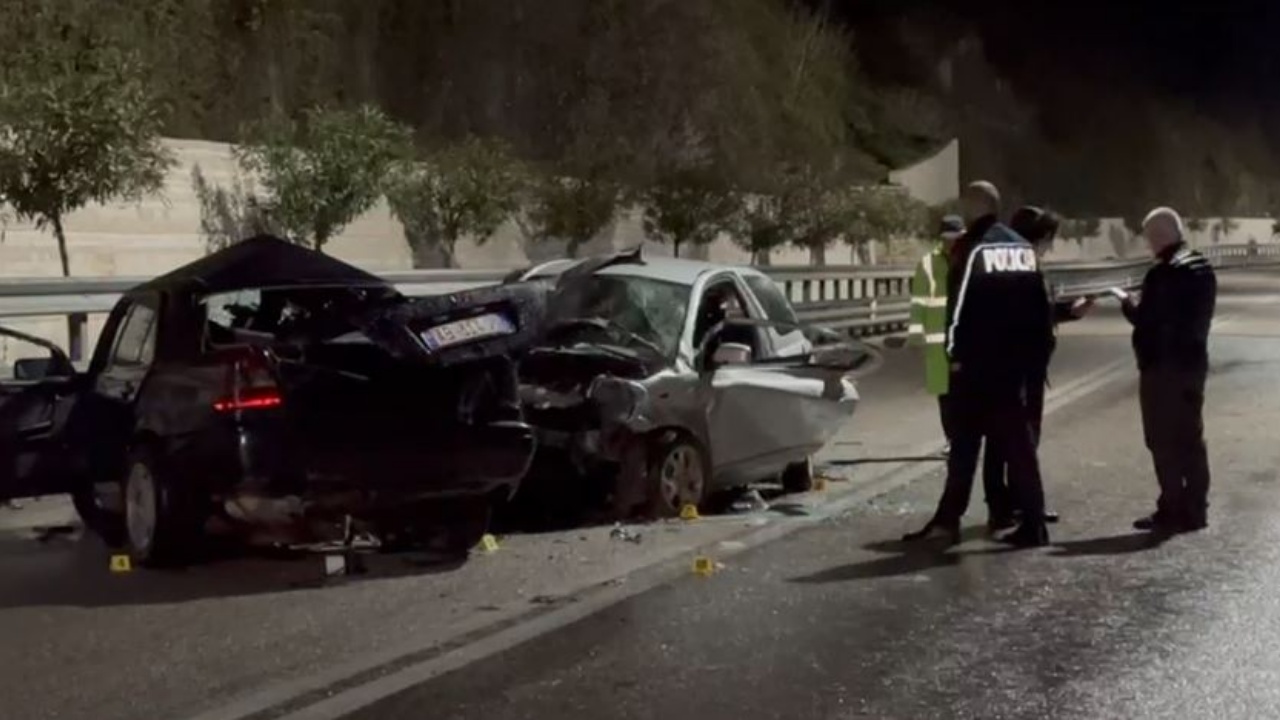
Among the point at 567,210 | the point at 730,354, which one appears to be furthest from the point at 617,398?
the point at 567,210

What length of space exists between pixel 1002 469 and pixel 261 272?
428cm

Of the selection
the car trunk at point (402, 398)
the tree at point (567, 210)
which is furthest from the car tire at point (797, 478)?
the tree at point (567, 210)

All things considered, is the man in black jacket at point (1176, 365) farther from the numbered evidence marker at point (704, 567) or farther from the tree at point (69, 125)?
the tree at point (69, 125)

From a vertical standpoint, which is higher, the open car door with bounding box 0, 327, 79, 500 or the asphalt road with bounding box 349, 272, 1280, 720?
the open car door with bounding box 0, 327, 79, 500

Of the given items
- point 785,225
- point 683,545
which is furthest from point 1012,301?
point 785,225

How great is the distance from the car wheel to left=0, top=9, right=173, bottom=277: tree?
10.4m

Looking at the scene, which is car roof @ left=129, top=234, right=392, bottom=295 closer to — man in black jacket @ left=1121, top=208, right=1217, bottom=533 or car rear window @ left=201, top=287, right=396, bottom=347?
car rear window @ left=201, top=287, right=396, bottom=347

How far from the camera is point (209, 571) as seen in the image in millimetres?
9352

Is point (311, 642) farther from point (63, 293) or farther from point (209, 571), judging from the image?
point (63, 293)

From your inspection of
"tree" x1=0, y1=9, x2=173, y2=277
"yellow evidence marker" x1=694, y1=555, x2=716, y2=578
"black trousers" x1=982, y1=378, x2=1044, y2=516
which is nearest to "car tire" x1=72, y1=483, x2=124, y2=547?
"yellow evidence marker" x1=694, y1=555, x2=716, y2=578

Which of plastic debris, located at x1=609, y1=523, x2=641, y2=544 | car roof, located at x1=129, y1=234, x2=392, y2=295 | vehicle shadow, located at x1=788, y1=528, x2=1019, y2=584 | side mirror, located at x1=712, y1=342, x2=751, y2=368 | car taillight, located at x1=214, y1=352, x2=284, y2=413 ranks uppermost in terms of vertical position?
car roof, located at x1=129, y1=234, x2=392, y2=295

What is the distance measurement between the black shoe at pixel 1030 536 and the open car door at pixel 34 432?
203 inches

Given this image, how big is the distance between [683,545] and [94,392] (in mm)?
3303

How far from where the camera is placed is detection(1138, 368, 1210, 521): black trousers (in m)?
10.5
